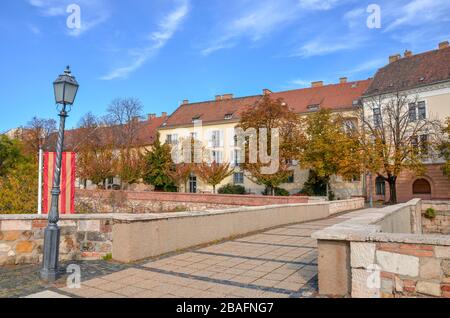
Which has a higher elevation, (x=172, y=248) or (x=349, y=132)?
(x=349, y=132)

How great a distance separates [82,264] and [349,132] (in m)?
28.7

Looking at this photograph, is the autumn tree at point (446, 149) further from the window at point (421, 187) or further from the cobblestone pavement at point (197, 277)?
the cobblestone pavement at point (197, 277)

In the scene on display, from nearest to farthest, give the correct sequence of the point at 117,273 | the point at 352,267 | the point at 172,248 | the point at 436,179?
the point at 352,267 → the point at 117,273 → the point at 172,248 → the point at 436,179

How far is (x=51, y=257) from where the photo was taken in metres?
5.70

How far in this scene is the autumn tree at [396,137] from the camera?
91.0ft

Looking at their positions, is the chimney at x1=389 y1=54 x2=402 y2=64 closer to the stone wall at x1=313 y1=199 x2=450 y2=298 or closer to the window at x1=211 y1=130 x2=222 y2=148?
the window at x1=211 y1=130 x2=222 y2=148

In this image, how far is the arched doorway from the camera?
32.6 m

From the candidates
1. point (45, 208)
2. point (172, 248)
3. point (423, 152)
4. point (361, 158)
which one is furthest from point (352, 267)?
point (423, 152)

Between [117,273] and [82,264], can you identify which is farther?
[82,264]

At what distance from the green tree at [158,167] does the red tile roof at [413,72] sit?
23961mm

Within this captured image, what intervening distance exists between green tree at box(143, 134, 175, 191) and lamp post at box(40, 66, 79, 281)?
34819 millimetres

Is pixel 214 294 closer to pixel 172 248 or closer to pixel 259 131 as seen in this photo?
pixel 172 248
